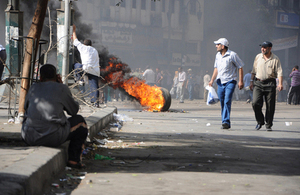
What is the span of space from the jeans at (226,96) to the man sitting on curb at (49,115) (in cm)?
487

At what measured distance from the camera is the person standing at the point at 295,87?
73.8 ft

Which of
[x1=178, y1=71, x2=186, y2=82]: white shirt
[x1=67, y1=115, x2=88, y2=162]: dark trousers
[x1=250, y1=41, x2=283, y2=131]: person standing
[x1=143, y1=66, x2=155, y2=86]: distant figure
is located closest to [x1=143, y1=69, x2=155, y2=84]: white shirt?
[x1=143, y1=66, x2=155, y2=86]: distant figure

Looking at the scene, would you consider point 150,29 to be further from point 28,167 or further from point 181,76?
point 28,167

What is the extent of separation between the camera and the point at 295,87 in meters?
22.8

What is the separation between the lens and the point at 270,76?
343 inches

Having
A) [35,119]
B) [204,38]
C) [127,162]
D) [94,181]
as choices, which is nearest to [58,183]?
[94,181]

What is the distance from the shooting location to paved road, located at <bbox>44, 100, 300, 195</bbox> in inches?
146

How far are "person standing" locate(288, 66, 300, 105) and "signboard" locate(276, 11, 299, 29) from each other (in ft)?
58.9

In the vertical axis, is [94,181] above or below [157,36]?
below

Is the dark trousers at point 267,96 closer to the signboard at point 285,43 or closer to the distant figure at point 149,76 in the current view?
the distant figure at point 149,76

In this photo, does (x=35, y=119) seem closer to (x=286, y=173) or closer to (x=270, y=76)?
(x=286, y=173)

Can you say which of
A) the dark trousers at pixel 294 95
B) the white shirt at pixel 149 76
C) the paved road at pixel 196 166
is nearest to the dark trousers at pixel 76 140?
the paved road at pixel 196 166

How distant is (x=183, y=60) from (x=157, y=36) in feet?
11.5

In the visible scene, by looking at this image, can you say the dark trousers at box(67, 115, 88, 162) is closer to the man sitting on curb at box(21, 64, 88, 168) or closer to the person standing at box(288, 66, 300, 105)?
the man sitting on curb at box(21, 64, 88, 168)
